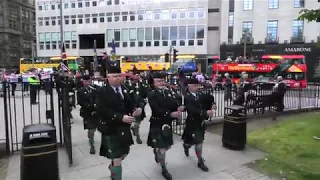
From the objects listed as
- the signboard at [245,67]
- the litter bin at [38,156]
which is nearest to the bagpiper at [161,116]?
the litter bin at [38,156]

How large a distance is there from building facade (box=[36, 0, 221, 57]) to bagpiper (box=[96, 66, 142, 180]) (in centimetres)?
4149

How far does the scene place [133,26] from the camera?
48.1 metres

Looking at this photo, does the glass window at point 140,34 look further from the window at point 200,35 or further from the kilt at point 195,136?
the kilt at point 195,136

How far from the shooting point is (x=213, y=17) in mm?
45469

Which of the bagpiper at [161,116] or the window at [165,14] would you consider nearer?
the bagpiper at [161,116]

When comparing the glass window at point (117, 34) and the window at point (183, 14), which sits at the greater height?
the window at point (183, 14)

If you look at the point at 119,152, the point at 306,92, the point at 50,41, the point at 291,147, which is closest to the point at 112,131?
the point at 119,152

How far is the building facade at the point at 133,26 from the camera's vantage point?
1769 inches

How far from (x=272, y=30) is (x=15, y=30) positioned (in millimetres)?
66344

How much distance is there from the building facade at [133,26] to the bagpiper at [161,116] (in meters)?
40.6

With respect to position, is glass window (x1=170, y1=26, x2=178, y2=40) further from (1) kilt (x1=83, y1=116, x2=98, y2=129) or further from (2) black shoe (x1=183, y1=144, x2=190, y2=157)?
(2) black shoe (x1=183, y1=144, x2=190, y2=157)

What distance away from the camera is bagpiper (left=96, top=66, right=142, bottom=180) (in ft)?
13.5

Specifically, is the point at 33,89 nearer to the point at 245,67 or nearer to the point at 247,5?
the point at 245,67

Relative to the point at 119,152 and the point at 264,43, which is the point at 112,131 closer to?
the point at 119,152
